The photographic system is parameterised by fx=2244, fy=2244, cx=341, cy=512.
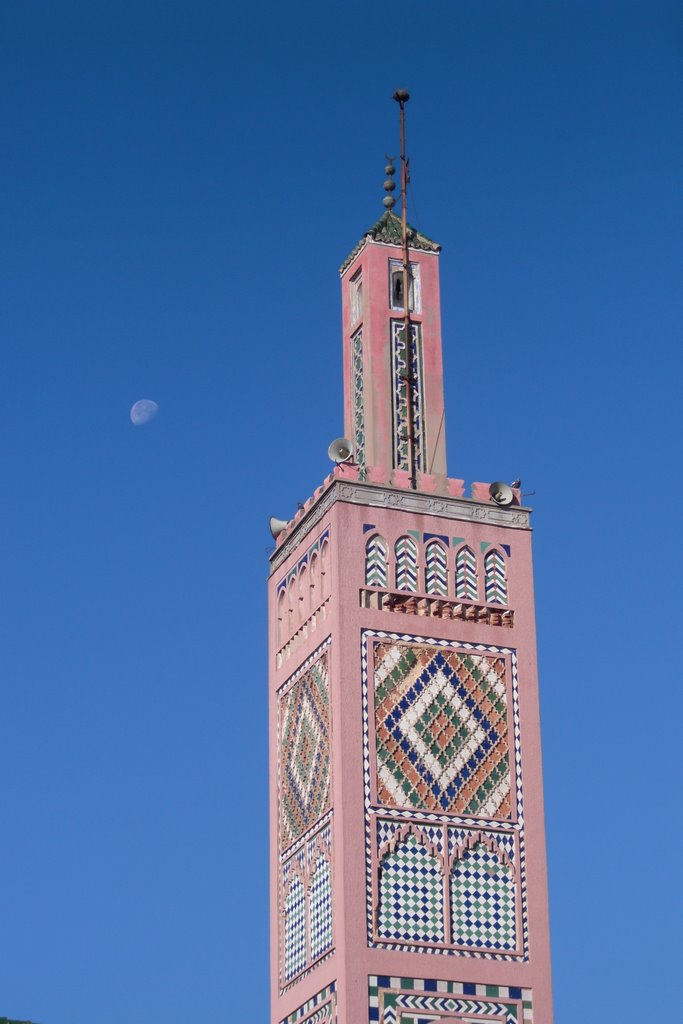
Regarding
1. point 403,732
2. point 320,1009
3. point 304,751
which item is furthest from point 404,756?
point 320,1009

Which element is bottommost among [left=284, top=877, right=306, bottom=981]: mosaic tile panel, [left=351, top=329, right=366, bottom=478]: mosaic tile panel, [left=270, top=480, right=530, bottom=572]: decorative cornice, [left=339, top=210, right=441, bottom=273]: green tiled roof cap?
[left=284, top=877, right=306, bottom=981]: mosaic tile panel

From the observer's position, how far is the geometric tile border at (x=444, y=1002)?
83.5ft

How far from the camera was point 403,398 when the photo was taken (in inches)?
1156

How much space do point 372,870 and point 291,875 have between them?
1.98m

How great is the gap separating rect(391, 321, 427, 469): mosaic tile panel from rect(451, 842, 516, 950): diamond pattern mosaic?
5303 mm

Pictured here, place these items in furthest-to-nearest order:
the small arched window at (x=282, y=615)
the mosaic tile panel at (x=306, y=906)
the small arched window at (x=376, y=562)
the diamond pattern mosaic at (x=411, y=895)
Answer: the small arched window at (x=282, y=615) → the small arched window at (x=376, y=562) → the mosaic tile panel at (x=306, y=906) → the diamond pattern mosaic at (x=411, y=895)

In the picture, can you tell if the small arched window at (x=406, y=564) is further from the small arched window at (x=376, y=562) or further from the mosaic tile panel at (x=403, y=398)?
the mosaic tile panel at (x=403, y=398)

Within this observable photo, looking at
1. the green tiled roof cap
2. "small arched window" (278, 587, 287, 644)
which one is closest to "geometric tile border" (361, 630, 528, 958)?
"small arched window" (278, 587, 287, 644)

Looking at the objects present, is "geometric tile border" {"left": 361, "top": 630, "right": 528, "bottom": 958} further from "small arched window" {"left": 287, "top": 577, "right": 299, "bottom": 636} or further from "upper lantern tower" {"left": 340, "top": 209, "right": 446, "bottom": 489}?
"upper lantern tower" {"left": 340, "top": 209, "right": 446, "bottom": 489}

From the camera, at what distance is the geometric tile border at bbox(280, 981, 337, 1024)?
84.2ft

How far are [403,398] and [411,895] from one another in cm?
679

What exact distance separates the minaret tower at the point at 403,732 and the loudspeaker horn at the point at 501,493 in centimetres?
3

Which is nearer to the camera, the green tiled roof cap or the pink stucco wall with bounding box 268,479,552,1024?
the pink stucco wall with bounding box 268,479,552,1024

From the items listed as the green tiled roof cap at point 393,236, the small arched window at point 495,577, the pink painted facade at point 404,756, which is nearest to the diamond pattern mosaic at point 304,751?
the pink painted facade at point 404,756
